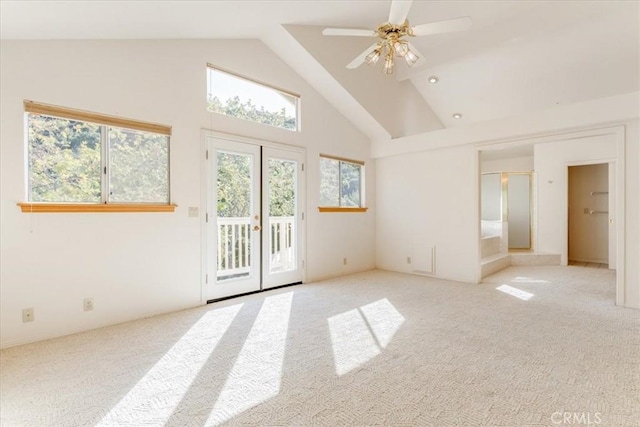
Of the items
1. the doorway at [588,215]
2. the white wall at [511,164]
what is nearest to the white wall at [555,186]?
the doorway at [588,215]

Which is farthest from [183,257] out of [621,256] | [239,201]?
[621,256]

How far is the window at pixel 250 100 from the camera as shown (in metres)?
3.88

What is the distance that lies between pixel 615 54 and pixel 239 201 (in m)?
5.91

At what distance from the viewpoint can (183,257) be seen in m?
3.54

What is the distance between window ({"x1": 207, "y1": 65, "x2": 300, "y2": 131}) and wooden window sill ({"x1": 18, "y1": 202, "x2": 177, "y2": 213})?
1.38 m

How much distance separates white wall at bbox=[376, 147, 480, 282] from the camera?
479 cm

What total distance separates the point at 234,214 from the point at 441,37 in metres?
4.17

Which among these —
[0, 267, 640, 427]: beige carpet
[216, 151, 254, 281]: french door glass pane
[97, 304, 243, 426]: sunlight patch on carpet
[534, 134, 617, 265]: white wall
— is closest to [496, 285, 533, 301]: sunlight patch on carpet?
[0, 267, 640, 427]: beige carpet

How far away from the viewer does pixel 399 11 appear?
8.05 feet

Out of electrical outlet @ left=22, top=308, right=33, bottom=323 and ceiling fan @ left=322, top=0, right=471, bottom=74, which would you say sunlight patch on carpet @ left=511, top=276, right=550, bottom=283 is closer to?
ceiling fan @ left=322, top=0, right=471, bottom=74

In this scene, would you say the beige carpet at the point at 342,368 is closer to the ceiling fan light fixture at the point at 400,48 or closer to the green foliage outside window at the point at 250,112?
the green foliage outside window at the point at 250,112

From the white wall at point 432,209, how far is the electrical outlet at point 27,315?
4891mm

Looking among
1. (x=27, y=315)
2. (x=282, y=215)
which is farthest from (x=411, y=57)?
(x=27, y=315)

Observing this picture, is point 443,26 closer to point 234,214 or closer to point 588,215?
point 234,214
